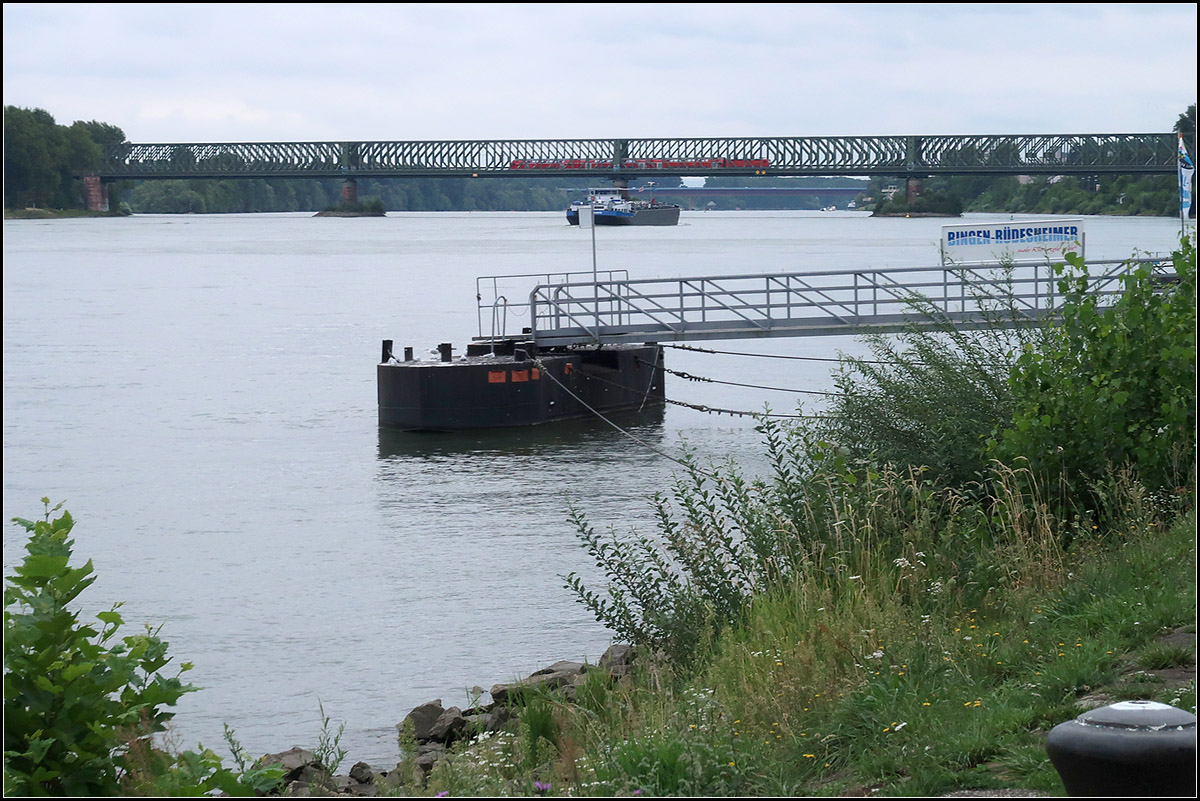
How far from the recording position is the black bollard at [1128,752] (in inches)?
172

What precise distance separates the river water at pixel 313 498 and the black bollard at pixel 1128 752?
725 cm

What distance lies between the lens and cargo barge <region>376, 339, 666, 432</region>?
28.8 m

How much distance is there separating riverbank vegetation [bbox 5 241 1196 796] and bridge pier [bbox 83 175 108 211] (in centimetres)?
14459

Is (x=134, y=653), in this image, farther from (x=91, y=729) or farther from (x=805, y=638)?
(x=805, y=638)

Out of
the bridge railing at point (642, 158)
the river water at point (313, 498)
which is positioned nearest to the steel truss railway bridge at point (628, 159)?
the bridge railing at point (642, 158)

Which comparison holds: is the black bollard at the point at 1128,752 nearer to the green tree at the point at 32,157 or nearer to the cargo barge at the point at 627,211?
the green tree at the point at 32,157

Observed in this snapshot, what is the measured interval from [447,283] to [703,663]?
78.6 meters

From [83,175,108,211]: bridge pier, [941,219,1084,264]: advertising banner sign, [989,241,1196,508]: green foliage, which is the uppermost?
[83,175,108,211]: bridge pier

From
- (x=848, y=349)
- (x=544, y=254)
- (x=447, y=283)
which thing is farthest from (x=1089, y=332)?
(x=544, y=254)

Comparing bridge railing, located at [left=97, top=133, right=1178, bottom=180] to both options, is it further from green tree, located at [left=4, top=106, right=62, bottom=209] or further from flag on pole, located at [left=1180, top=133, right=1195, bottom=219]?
flag on pole, located at [left=1180, top=133, right=1195, bottom=219]

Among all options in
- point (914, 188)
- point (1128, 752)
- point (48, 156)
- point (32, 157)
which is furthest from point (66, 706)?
point (48, 156)

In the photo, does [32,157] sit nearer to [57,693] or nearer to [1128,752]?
[57,693]

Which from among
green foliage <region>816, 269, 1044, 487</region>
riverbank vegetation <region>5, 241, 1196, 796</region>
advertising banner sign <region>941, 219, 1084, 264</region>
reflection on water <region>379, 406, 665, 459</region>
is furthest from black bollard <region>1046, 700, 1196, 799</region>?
reflection on water <region>379, 406, 665, 459</region>

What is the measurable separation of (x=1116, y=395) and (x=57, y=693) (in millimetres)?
7124
